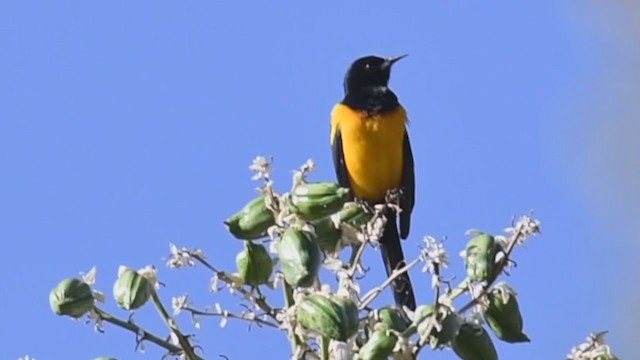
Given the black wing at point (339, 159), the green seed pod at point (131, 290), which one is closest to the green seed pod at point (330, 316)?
the green seed pod at point (131, 290)

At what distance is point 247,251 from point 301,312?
0.28 metres

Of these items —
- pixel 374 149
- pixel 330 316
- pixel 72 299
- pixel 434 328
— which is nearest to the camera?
pixel 330 316

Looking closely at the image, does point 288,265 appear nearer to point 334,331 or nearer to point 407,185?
point 334,331

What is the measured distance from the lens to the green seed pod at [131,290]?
2828mm

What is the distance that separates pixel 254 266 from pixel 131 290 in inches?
10.0

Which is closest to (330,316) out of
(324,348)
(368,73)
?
(324,348)

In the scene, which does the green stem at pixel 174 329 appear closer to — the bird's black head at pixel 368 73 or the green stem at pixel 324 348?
the green stem at pixel 324 348

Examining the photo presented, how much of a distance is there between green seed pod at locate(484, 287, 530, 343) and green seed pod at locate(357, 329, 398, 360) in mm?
298

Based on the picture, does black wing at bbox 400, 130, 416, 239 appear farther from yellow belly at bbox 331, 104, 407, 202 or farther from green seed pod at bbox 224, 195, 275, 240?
green seed pod at bbox 224, 195, 275, 240

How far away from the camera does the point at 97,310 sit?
2889 mm

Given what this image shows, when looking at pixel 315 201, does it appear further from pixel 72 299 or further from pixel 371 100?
pixel 371 100

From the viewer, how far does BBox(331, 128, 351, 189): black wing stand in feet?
19.6

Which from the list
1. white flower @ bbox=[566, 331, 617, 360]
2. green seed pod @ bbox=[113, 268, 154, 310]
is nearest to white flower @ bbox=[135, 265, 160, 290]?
green seed pod @ bbox=[113, 268, 154, 310]

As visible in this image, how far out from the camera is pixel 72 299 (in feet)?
9.39
